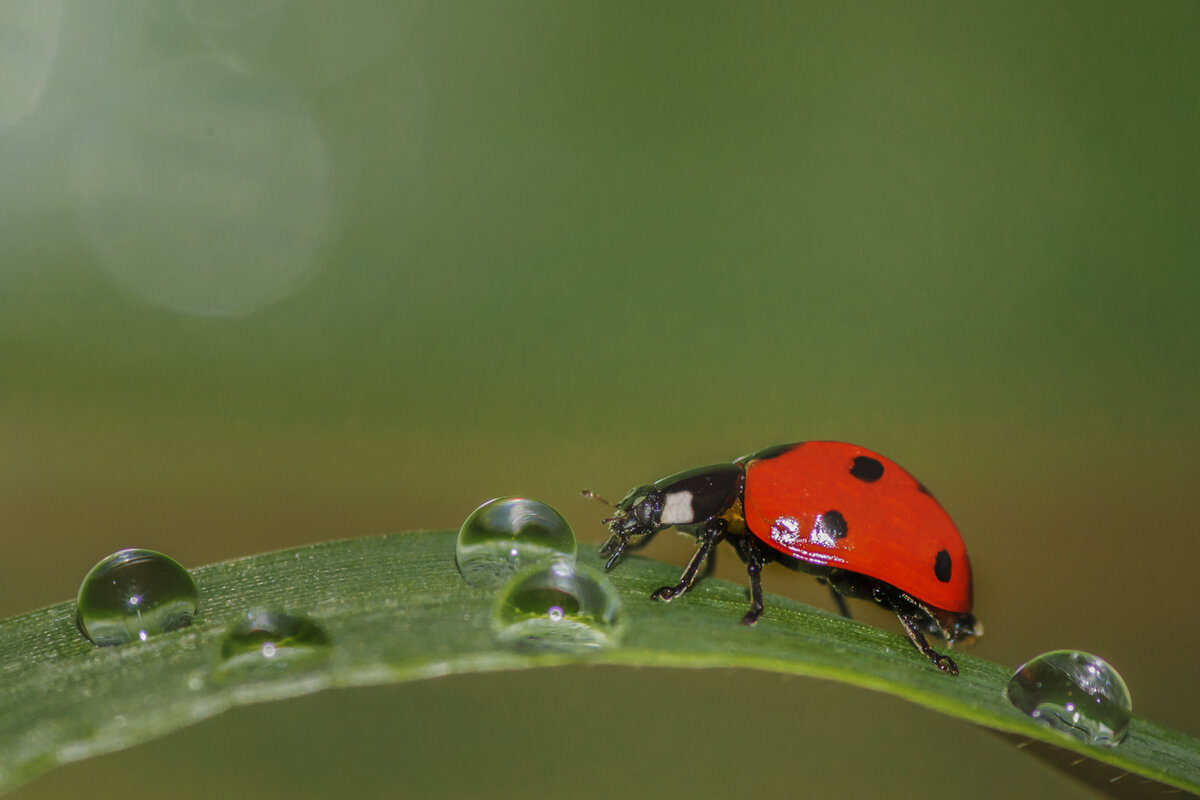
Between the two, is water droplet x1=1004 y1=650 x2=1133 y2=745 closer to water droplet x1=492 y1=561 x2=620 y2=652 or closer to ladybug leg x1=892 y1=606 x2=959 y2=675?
ladybug leg x1=892 y1=606 x2=959 y2=675

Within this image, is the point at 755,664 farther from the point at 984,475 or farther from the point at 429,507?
the point at 984,475

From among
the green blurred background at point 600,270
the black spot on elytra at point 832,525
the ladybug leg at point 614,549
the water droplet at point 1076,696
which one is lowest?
the water droplet at point 1076,696

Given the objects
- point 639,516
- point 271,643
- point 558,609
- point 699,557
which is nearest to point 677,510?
point 639,516

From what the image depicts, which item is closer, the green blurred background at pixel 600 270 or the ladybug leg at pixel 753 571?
the ladybug leg at pixel 753 571

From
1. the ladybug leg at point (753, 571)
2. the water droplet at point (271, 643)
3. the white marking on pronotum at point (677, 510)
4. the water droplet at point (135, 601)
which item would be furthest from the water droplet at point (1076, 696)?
the water droplet at point (135, 601)

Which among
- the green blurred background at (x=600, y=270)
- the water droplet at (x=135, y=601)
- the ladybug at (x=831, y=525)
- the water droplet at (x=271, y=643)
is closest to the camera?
the water droplet at (x=271, y=643)

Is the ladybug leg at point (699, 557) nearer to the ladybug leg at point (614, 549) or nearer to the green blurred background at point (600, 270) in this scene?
the ladybug leg at point (614, 549)
